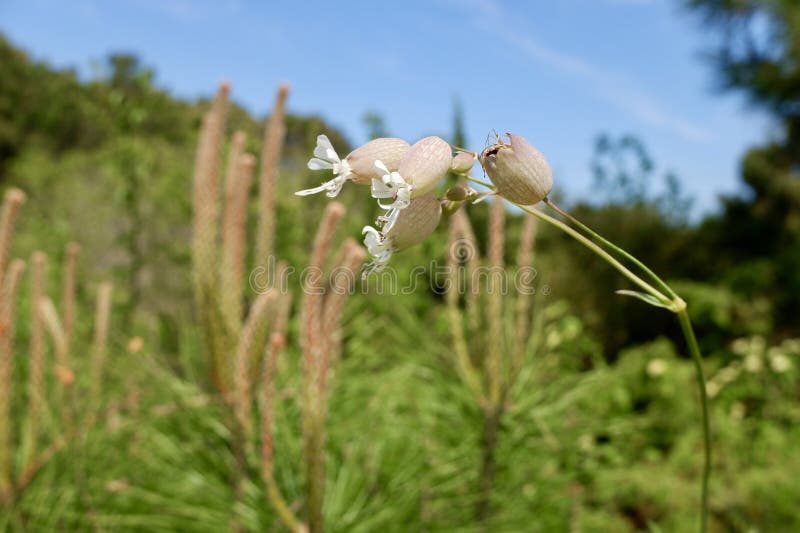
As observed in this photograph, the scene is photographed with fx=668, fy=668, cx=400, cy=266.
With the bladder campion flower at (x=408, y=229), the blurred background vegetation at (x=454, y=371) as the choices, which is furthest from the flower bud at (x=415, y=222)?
the blurred background vegetation at (x=454, y=371)

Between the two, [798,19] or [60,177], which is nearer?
[798,19]

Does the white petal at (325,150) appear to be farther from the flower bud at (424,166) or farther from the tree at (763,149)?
the tree at (763,149)

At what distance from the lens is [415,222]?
28 cm

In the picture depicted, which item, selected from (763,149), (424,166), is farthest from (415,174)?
(763,149)

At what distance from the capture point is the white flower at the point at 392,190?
0.26 metres

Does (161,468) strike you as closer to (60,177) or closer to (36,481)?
(36,481)

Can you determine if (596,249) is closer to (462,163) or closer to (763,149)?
(462,163)

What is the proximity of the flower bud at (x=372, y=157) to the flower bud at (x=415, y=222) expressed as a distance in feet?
0.06

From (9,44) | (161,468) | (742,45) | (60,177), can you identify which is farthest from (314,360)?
(9,44)

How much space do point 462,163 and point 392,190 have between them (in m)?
0.03

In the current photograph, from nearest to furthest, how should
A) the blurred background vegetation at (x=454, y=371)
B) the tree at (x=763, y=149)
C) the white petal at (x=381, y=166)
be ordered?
the white petal at (x=381, y=166), the blurred background vegetation at (x=454, y=371), the tree at (x=763, y=149)

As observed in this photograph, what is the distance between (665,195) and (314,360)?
3.80 metres

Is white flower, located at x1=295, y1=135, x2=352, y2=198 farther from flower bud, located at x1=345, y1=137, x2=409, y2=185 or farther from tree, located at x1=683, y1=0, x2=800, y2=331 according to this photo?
tree, located at x1=683, y1=0, x2=800, y2=331

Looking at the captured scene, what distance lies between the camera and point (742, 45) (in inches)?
163
